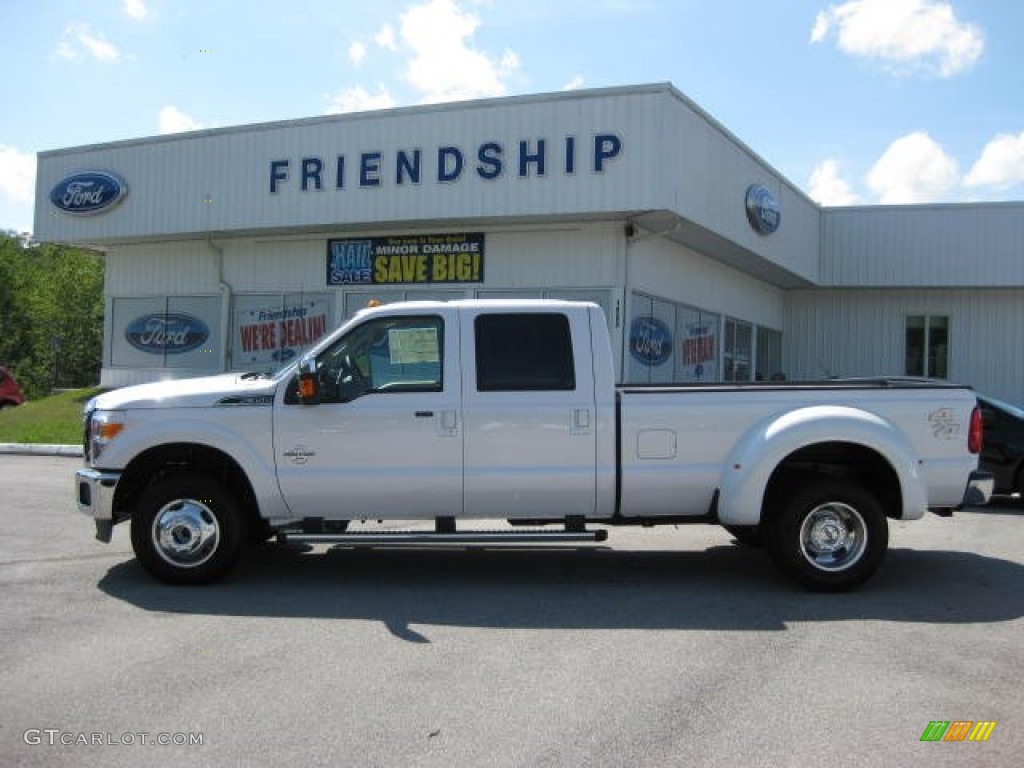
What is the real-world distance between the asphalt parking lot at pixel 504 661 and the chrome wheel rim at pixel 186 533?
0.82ft

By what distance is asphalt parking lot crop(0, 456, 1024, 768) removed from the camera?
12.9 ft

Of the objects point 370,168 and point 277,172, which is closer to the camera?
point 370,168

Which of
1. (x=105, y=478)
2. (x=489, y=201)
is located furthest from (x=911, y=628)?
(x=489, y=201)

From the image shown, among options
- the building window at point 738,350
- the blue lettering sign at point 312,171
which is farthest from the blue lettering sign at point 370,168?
the building window at point 738,350

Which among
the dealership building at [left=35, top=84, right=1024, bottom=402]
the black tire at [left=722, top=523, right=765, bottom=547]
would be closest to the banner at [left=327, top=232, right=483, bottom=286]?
the dealership building at [left=35, top=84, right=1024, bottom=402]

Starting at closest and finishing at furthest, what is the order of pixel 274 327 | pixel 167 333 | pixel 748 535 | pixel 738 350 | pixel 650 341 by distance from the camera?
pixel 748 535
pixel 650 341
pixel 274 327
pixel 167 333
pixel 738 350

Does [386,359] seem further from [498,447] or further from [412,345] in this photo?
[498,447]

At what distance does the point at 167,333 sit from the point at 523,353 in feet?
53.1

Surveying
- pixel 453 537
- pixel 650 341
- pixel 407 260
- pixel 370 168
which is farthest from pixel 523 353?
pixel 407 260

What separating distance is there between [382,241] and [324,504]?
12.4 m

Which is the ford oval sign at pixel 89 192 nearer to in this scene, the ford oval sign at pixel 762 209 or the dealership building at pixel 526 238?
the dealership building at pixel 526 238

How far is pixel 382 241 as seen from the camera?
18.4 metres

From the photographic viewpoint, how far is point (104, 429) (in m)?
6.57

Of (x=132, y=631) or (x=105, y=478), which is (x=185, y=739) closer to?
(x=132, y=631)
